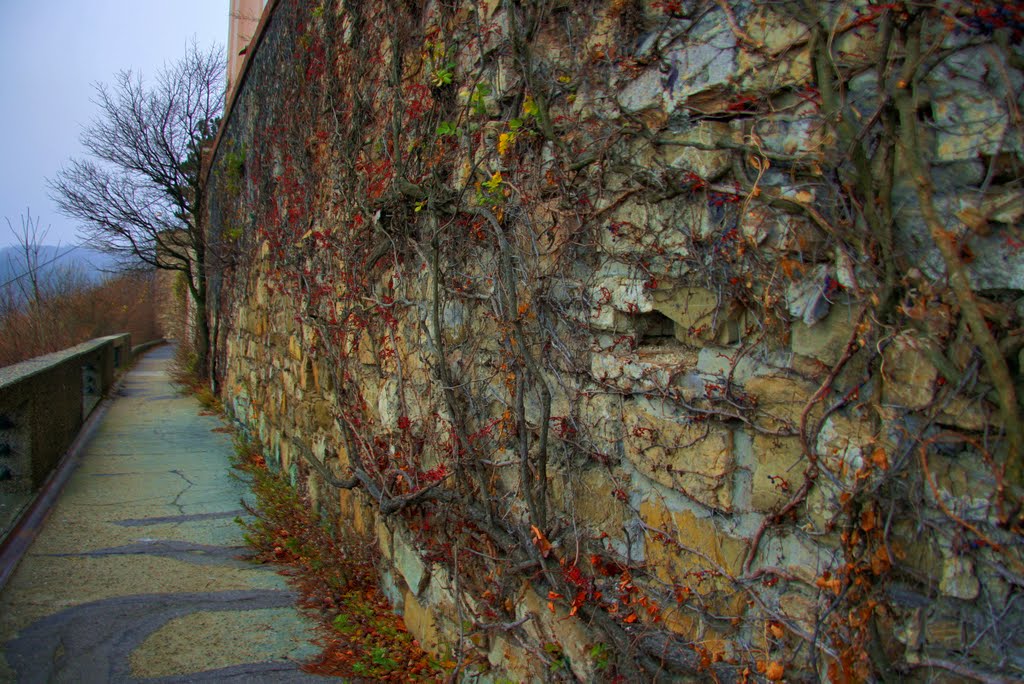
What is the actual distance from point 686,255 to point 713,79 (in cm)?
39

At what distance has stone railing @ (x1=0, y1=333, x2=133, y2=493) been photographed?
4441 millimetres

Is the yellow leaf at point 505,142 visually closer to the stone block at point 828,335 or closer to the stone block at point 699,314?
the stone block at point 699,314

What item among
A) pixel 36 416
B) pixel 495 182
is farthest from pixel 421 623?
pixel 36 416

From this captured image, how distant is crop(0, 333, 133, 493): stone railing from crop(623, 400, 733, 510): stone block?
3841mm

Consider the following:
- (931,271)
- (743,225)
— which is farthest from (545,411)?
(931,271)

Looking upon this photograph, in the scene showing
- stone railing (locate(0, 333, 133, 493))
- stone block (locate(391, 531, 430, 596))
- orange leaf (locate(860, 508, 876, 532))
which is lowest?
stone block (locate(391, 531, 430, 596))

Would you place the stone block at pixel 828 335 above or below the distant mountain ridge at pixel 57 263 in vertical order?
below

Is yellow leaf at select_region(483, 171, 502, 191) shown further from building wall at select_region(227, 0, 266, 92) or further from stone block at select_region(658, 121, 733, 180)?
building wall at select_region(227, 0, 266, 92)

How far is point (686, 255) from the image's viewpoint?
1.67 m

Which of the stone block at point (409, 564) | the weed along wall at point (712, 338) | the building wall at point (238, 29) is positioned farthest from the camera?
the building wall at point (238, 29)

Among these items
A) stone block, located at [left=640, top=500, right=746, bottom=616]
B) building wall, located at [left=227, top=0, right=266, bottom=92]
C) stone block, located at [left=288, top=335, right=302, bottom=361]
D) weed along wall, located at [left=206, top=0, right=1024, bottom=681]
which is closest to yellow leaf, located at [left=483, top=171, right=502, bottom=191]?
weed along wall, located at [left=206, top=0, right=1024, bottom=681]

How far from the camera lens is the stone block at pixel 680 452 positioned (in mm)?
1607

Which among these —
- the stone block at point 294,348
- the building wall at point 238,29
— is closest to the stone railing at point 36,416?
the stone block at point 294,348

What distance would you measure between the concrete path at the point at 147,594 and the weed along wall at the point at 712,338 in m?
0.73
